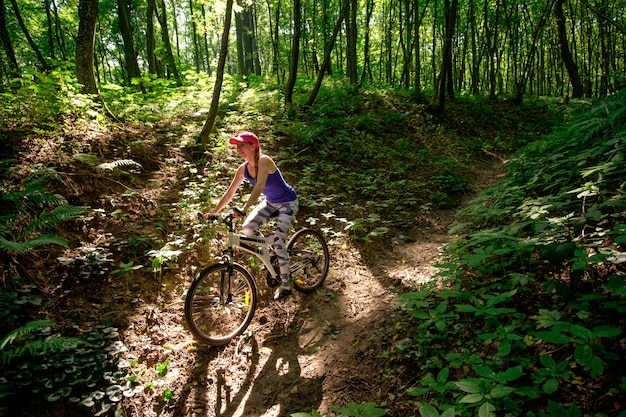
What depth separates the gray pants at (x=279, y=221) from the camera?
491cm

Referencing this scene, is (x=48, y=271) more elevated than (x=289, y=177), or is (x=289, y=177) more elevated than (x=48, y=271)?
(x=289, y=177)

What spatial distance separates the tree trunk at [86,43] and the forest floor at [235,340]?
6.25ft

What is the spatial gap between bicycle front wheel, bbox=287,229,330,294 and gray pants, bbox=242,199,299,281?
1.16 ft

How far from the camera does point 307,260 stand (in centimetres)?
564

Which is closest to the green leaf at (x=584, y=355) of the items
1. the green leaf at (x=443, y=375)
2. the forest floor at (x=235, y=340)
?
the green leaf at (x=443, y=375)

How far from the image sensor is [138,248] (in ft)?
16.5

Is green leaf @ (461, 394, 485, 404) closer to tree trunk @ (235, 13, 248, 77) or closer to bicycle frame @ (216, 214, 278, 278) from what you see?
bicycle frame @ (216, 214, 278, 278)

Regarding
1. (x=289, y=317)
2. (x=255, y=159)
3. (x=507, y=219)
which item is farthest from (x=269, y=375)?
(x=507, y=219)

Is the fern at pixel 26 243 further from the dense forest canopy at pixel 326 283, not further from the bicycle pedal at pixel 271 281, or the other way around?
the bicycle pedal at pixel 271 281

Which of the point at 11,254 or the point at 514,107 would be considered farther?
the point at 514,107

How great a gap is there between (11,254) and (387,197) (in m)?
7.55

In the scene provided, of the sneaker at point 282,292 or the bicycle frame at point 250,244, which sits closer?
the bicycle frame at point 250,244

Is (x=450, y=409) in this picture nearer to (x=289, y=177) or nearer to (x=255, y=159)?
(x=255, y=159)

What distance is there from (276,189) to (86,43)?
6375mm
